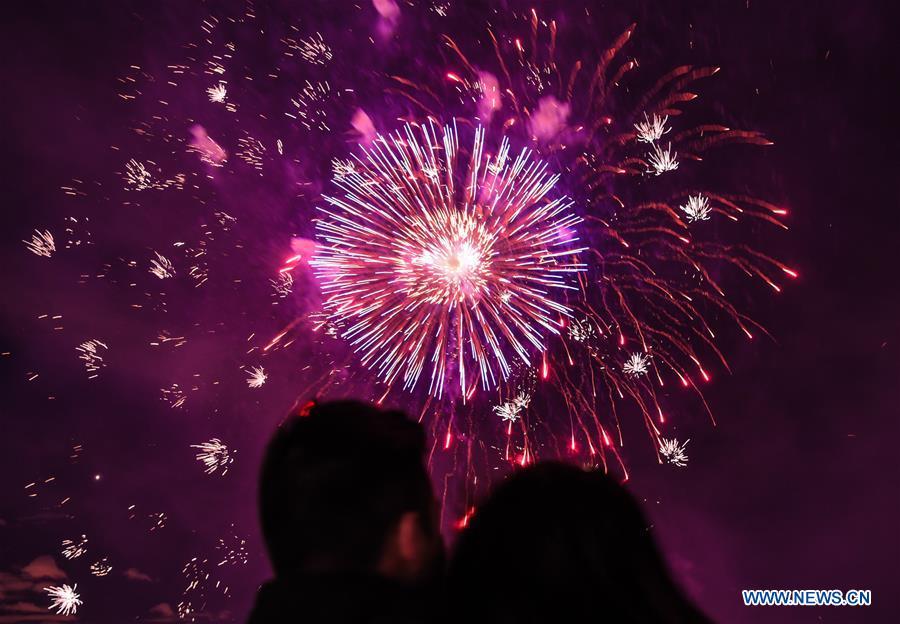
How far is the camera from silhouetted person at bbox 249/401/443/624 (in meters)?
2.48

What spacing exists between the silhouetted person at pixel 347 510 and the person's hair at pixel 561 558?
0.28 meters

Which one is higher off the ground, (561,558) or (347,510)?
(347,510)

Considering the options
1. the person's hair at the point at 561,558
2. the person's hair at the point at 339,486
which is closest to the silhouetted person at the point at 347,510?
the person's hair at the point at 339,486

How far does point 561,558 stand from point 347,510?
0.80 meters

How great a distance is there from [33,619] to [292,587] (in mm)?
193426

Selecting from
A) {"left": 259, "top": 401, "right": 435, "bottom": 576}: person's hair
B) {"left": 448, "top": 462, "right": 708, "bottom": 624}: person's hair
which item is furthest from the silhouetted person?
{"left": 448, "top": 462, "right": 708, "bottom": 624}: person's hair

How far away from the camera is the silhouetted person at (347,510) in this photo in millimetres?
2479

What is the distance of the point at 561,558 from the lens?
7.27 feet

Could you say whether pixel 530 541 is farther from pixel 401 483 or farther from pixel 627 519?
pixel 401 483

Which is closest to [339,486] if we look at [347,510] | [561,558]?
[347,510]

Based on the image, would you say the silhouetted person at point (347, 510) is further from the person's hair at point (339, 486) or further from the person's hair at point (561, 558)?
the person's hair at point (561, 558)

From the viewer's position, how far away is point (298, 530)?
261 cm

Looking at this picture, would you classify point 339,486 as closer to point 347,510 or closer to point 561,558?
point 347,510

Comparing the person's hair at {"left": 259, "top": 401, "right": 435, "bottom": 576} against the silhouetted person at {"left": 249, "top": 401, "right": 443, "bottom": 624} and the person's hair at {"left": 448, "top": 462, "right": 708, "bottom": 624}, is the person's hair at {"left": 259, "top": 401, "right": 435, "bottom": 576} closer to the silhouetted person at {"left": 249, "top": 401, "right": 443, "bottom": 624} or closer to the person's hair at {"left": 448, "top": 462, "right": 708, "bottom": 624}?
the silhouetted person at {"left": 249, "top": 401, "right": 443, "bottom": 624}
